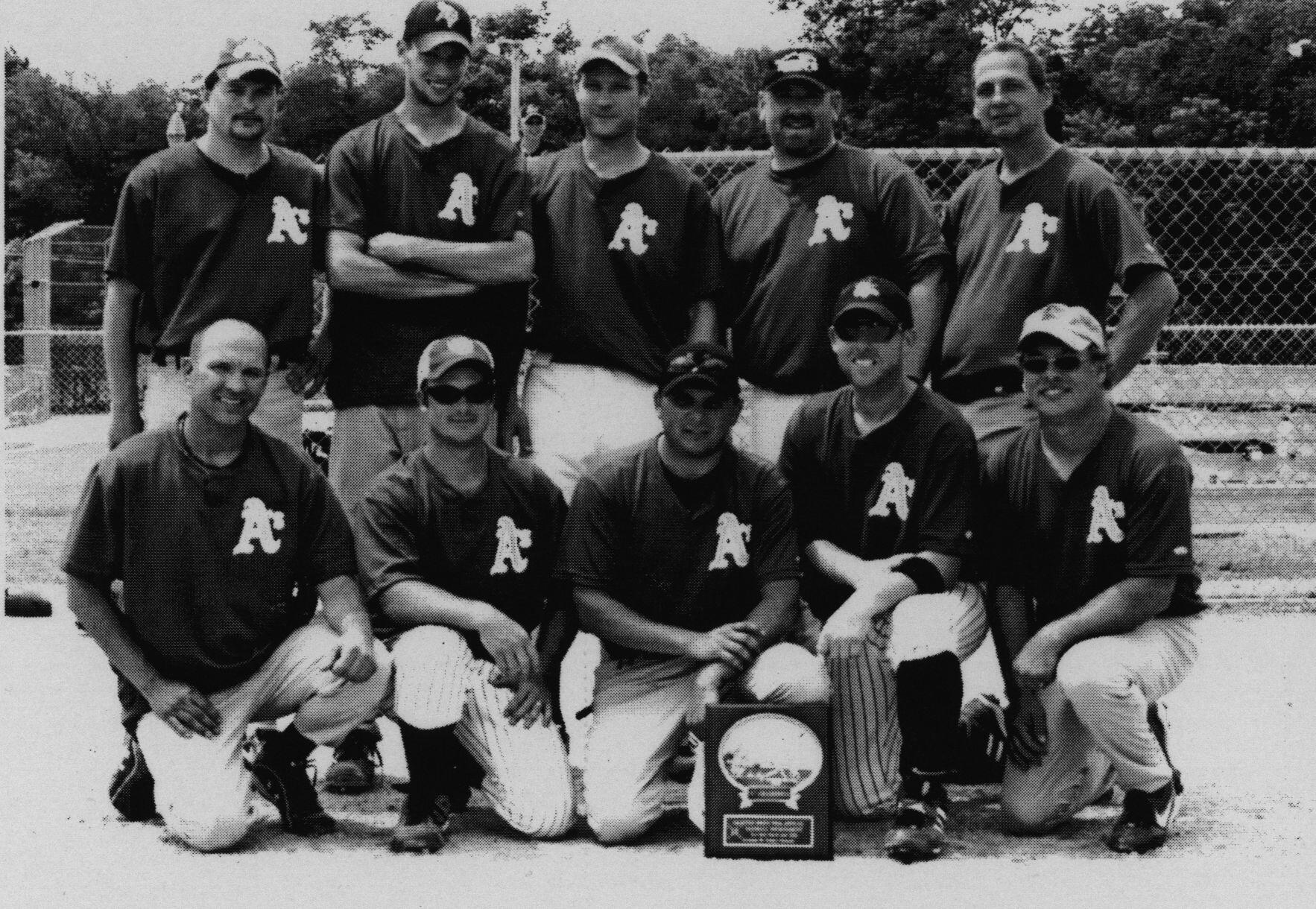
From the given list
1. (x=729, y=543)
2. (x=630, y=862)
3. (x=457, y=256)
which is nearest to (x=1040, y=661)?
(x=729, y=543)

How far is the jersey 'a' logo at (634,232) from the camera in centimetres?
527

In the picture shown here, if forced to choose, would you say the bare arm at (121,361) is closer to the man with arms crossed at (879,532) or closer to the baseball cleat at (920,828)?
the man with arms crossed at (879,532)

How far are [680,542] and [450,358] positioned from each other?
34.5 inches

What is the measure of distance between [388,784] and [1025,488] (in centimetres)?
229

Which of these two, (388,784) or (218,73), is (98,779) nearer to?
(388,784)

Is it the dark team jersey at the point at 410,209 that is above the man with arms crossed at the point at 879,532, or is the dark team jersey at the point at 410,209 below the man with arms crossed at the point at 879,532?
above

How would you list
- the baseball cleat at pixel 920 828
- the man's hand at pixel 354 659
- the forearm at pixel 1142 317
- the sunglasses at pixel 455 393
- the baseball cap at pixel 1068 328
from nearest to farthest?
the baseball cleat at pixel 920 828
the man's hand at pixel 354 659
the baseball cap at pixel 1068 328
the sunglasses at pixel 455 393
the forearm at pixel 1142 317

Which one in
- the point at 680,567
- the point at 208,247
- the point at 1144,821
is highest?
the point at 208,247

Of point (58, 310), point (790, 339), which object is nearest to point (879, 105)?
point (58, 310)

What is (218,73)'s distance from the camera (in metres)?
5.08

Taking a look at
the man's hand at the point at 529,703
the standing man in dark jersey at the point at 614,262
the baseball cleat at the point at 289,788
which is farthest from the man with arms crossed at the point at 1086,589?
the baseball cleat at the point at 289,788

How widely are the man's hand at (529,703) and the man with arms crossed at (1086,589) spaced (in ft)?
4.61

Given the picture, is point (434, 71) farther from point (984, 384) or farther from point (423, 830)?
point (423, 830)

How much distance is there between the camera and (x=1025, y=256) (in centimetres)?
506
